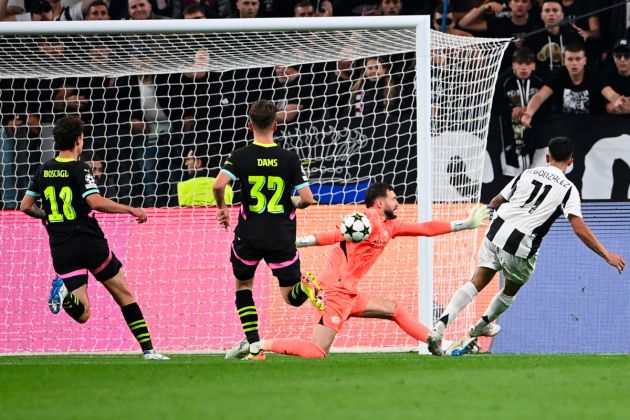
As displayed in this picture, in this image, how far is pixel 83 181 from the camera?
33.0 feet

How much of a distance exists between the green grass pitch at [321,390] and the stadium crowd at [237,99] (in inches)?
164

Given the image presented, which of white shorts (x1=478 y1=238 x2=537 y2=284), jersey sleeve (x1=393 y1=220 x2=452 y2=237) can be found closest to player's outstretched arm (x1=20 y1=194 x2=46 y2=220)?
jersey sleeve (x1=393 y1=220 x2=452 y2=237)

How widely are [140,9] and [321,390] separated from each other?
822 cm

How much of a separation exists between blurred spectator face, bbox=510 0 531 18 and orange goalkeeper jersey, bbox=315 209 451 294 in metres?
5.21

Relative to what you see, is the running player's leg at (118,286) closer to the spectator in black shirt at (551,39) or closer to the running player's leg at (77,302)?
the running player's leg at (77,302)

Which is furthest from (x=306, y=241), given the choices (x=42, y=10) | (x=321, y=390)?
(x=42, y=10)

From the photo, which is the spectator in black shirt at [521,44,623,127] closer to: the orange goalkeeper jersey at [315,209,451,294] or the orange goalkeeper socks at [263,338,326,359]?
the orange goalkeeper jersey at [315,209,451,294]

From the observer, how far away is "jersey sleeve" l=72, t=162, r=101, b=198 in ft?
32.9

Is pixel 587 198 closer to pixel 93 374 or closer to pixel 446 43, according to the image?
pixel 446 43

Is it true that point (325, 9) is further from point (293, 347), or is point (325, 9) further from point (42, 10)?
point (293, 347)

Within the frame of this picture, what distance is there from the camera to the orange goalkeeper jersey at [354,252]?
32.6 ft

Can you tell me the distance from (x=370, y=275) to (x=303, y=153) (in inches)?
59.7

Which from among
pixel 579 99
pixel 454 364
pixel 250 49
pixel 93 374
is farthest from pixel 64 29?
pixel 579 99

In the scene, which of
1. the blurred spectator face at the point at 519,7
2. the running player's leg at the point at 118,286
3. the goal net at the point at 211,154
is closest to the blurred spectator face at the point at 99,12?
the goal net at the point at 211,154
